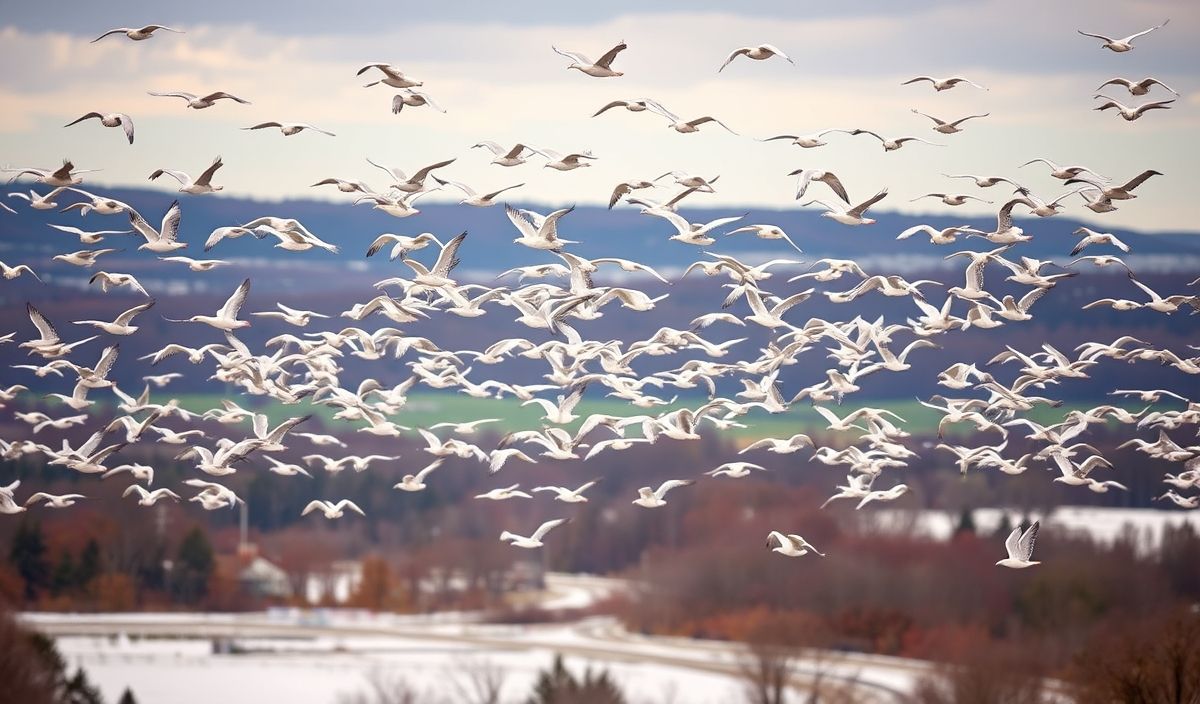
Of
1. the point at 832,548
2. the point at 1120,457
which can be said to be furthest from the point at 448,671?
the point at 1120,457

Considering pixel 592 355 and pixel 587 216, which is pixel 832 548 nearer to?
pixel 592 355

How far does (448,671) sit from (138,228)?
4997 centimetres

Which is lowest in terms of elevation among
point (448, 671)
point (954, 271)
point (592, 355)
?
point (448, 671)

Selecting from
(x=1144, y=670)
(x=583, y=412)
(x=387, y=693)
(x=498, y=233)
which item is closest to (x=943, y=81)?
(x=1144, y=670)

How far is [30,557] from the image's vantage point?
8825 cm

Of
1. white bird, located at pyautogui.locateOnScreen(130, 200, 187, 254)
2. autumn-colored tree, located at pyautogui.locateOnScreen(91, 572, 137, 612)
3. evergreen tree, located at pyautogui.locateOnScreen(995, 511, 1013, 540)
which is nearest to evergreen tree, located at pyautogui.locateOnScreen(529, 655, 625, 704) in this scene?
evergreen tree, located at pyautogui.locateOnScreen(995, 511, 1013, 540)

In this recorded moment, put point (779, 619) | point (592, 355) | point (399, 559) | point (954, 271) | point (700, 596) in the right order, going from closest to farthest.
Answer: point (592, 355)
point (779, 619)
point (700, 596)
point (399, 559)
point (954, 271)

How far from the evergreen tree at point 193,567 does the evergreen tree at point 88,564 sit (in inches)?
142

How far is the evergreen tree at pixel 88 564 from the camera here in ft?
298

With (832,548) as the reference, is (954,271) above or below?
above

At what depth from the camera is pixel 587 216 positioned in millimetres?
178125

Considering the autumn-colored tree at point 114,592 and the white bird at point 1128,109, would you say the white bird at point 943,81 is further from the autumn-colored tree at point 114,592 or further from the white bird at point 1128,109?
the autumn-colored tree at point 114,592

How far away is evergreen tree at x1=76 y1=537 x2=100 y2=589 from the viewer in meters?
90.9

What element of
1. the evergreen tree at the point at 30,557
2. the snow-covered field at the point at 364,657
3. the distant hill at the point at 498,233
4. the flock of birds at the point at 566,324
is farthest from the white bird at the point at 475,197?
Result: the distant hill at the point at 498,233
